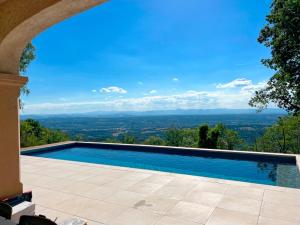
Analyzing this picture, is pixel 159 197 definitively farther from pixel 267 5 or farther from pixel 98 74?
pixel 98 74

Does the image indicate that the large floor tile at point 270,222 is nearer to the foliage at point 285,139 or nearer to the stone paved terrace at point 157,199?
the stone paved terrace at point 157,199

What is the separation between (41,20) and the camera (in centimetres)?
362

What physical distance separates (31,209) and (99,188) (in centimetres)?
226

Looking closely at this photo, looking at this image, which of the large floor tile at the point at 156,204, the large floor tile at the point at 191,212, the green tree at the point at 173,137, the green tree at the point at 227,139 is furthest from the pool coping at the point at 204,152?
the large floor tile at the point at 156,204

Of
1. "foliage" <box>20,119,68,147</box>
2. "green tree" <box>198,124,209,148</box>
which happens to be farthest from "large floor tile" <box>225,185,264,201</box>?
"foliage" <box>20,119,68,147</box>

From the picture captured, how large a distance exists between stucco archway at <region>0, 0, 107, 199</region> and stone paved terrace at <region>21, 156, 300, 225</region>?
122cm

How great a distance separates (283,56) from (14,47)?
10865 mm

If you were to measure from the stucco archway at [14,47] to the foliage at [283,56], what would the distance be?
9823mm

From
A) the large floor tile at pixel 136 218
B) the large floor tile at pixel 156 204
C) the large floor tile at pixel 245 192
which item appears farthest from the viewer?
the large floor tile at pixel 245 192

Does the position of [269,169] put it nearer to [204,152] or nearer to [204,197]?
[204,152]

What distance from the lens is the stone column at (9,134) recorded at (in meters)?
4.01

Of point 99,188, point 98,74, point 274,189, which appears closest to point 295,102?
point 274,189

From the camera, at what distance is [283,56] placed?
10.9 m

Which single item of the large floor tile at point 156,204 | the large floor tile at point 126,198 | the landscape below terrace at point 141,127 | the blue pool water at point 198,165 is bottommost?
the landscape below terrace at point 141,127
